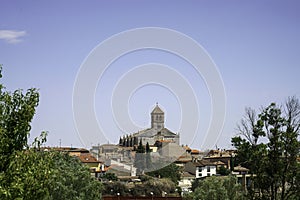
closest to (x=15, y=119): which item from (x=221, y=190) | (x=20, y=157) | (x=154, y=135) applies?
(x=20, y=157)

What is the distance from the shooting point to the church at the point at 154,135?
489 ft

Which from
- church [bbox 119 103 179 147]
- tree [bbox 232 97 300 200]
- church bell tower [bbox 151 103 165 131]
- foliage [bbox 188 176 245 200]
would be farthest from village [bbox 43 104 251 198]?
tree [bbox 232 97 300 200]

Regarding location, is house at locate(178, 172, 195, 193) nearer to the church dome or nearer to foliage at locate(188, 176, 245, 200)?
foliage at locate(188, 176, 245, 200)

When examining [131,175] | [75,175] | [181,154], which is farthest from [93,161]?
[75,175]

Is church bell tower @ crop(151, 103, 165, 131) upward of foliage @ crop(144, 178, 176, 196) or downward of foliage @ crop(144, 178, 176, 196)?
upward

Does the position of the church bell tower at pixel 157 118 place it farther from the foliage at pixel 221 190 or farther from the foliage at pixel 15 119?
the foliage at pixel 15 119

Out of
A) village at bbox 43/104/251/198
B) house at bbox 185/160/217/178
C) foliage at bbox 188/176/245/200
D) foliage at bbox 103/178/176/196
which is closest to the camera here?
foliage at bbox 188/176/245/200

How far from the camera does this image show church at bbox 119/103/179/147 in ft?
489

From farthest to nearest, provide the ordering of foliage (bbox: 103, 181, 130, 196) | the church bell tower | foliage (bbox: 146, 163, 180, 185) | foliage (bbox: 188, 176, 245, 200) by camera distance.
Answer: the church bell tower → foliage (bbox: 146, 163, 180, 185) → foliage (bbox: 103, 181, 130, 196) → foliage (bbox: 188, 176, 245, 200)

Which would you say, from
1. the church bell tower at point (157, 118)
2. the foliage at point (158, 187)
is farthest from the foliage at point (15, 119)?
the church bell tower at point (157, 118)

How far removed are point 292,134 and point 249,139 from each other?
1.50m

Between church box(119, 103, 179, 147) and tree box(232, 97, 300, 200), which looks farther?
church box(119, 103, 179, 147)

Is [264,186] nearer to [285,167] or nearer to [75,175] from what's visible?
[285,167]

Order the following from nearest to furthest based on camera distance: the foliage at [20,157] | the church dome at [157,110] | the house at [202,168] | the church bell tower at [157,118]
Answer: the foliage at [20,157] < the house at [202,168] < the church bell tower at [157,118] < the church dome at [157,110]
